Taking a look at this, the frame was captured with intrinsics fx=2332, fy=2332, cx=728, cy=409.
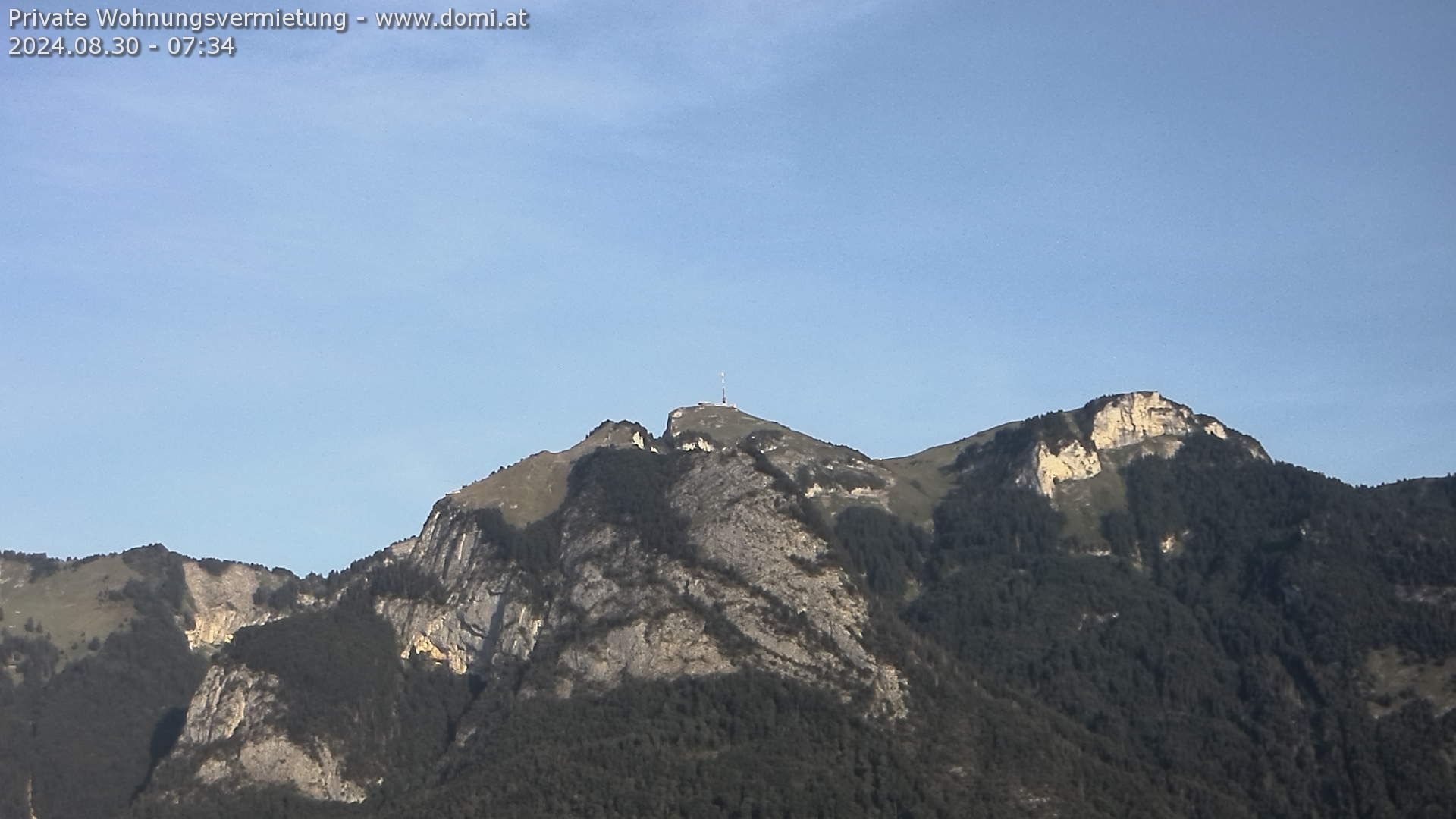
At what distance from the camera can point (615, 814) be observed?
197 meters

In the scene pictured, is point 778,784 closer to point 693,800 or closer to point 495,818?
point 693,800

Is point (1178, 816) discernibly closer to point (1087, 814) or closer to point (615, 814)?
point (1087, 814)

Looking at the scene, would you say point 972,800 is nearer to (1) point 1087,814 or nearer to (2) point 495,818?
(1) point 1087,814

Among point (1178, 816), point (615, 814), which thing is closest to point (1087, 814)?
point (1178, 816)

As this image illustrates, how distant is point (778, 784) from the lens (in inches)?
7854

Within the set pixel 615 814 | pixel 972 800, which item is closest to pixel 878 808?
pixel 972 800

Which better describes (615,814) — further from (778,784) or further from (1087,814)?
(1087,814)

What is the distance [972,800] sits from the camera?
19700 centimetres

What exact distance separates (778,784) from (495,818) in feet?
79.8

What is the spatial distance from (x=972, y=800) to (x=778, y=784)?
652 inches

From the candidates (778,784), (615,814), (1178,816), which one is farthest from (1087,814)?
(615,814)

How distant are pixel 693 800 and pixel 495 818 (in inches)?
673

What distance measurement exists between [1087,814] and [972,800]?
968 centimetres

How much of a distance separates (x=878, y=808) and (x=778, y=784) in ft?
30.2
